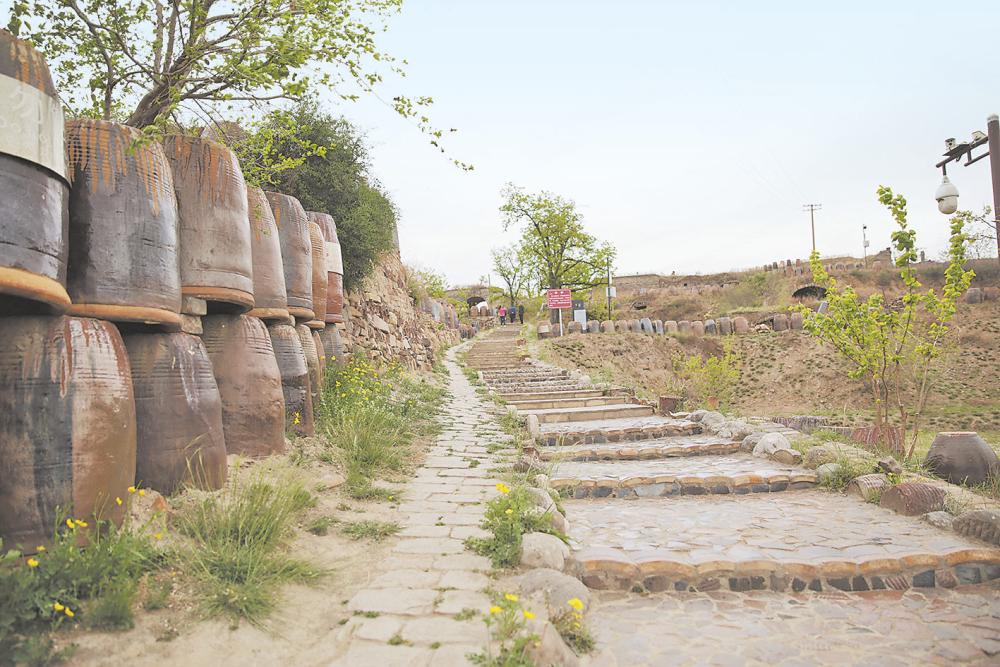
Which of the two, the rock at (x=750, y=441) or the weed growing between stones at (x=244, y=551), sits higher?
the weed growing between stones at (x=244, y=551)

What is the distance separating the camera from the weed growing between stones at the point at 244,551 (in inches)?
97.2

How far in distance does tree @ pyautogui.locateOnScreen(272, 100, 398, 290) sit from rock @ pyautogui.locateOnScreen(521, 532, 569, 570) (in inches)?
283

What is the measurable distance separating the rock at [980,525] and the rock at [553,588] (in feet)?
9.32

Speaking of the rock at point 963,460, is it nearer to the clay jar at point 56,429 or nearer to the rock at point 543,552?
the rock at point 543,552

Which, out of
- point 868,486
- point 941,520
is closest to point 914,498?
point 941,520

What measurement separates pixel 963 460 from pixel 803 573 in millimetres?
3031

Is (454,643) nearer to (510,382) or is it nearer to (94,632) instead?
(94,632)

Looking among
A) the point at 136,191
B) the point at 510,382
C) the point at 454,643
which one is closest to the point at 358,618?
the point at 454,643

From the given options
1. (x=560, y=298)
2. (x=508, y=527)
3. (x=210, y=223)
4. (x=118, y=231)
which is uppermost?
(x=560, y=298)

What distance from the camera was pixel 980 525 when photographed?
376 cm

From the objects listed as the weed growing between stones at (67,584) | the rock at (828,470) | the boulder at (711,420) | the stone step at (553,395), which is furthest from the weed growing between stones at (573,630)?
the stone step at (553,395)

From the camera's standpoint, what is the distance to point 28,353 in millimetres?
2506

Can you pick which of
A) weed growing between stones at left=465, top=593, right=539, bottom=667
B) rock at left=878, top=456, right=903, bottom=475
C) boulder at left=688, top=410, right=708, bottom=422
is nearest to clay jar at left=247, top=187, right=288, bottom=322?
weed growing between stones at left=465, top=593, right=539, bottom=667

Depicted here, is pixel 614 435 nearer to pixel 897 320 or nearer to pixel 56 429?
pixel 897 320
